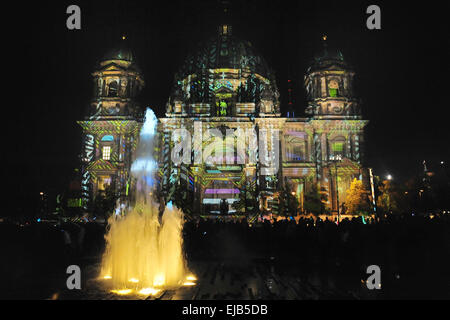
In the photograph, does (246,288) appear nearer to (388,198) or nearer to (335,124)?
(388,198)

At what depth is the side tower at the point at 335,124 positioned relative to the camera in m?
44.4

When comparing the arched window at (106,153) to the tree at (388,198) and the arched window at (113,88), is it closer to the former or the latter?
the arched window at (113,88)

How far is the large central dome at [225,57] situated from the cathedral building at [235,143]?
31.9 ft

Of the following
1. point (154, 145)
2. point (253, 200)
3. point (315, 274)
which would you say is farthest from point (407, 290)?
point (154, 145)

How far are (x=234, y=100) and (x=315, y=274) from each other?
42703 mm

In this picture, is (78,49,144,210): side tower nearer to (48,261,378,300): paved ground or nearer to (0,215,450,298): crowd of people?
(0,215,450,298): crowd of people

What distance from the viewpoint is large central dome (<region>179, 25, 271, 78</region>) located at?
58994mm

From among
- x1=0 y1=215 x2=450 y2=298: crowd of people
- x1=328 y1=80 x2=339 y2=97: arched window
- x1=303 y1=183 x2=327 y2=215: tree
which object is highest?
x1=328 y1=80 x2=339 y2=97: arched window

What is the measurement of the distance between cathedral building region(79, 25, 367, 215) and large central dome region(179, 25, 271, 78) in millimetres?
9720

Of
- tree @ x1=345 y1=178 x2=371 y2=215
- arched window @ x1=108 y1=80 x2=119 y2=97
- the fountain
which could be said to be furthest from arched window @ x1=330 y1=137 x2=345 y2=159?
the fountain

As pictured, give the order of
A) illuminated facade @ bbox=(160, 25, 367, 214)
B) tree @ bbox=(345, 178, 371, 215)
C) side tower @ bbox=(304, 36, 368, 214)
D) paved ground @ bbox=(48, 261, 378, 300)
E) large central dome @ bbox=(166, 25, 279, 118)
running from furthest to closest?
large central dome @ bbox=(166, 25, 279, 118)
side tower @ bbox=(304, 36, 368, 214)
illuminated facade @ bbox=(160, 25, 367, 214)
tree @ bbox=(345, 178, 371, 215)
paved ground @ bbox=(48, 261, 378, 300)

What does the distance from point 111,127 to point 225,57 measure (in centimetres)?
2465

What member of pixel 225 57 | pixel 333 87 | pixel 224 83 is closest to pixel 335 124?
pixel 333 87
